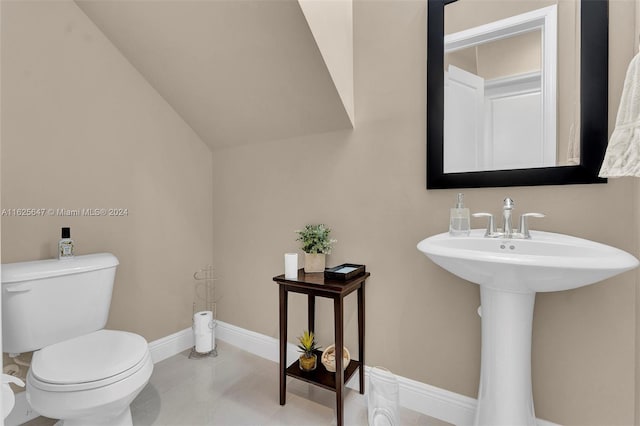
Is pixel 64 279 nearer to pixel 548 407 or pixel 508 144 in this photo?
pixel 508 144

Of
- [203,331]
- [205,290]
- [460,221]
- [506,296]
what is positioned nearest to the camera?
[506,296]

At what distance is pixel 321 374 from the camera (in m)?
1.69

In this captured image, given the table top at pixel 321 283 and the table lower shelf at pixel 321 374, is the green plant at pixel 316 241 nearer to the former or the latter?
the table top at pixel 321 283

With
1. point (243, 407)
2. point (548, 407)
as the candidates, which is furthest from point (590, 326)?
point (243, 407)

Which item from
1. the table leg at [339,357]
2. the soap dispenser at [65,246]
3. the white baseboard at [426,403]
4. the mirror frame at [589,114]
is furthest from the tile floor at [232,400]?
the mirror frame at [589,114]

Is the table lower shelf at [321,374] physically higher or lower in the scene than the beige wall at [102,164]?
lower

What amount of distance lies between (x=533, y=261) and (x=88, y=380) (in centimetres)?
154

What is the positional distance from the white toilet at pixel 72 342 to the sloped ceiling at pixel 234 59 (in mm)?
1089

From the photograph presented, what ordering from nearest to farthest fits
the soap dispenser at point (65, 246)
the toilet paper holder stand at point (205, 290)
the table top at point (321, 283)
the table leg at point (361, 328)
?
the table top at point (321, 283), the soap dispenser at point (65, 246), the table leg at point (361, 328), the toilet paper holder stand at point (205, 290)

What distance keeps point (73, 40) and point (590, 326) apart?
108 inches

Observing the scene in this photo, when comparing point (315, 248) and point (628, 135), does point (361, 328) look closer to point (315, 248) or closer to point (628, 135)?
point (315, 248)

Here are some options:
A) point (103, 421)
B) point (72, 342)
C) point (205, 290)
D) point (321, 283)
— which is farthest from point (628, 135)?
point (205, 290)

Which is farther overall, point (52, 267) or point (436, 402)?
point (436, 402)

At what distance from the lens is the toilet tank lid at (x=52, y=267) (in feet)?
4.60
